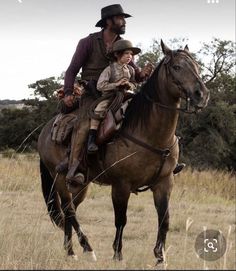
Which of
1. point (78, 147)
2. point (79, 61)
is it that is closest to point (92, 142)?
point (78, 147)

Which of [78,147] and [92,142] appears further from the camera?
[78,147]

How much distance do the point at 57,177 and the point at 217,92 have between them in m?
29.8

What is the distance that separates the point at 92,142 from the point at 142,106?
69 cm

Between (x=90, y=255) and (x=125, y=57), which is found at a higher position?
(x=125, y=57)

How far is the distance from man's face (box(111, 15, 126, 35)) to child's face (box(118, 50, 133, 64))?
0.67 meters

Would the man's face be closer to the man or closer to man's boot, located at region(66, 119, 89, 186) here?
the man

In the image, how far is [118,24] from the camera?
654 centimetres

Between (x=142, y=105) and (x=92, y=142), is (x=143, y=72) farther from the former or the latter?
(x=92, y=142)

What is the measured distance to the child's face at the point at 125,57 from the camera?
5.94 m

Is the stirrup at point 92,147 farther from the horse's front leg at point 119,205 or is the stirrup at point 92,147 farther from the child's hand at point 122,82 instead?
the child's hand at point 122,82

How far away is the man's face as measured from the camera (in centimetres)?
652

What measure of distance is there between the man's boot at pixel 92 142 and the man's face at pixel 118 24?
1409 millimetres

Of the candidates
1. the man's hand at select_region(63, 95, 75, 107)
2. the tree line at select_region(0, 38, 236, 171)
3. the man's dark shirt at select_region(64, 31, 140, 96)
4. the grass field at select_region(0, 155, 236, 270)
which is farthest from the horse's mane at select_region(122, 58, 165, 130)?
the tree line at select_region(0, 38, 236, 171)

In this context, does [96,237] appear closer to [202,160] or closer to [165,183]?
[165,183]
